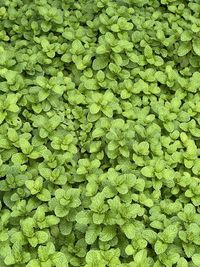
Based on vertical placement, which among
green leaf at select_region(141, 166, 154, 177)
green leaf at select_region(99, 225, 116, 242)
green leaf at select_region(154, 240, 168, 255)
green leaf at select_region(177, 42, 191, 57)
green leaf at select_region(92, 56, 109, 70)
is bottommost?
green leaf at select_region(99, 225, 116, 242)

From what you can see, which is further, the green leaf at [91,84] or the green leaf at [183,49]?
the green leaf at [183,49]

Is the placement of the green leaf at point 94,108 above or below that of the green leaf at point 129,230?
above

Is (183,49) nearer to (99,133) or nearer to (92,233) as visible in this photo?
(99,133)

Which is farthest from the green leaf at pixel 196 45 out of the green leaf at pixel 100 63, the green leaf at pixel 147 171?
the green leaf at pixel 147 171

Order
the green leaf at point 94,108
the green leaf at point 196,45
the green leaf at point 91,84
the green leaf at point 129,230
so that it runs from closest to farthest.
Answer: the green leaf at point 129,230
the green leaf at point 94,108
the green leaf at point 91,84
the green leaf at point 196,45

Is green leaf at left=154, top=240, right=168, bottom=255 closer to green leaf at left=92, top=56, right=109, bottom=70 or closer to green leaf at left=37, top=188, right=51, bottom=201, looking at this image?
green leaf at left=37, top=188, right=51, bottom=201

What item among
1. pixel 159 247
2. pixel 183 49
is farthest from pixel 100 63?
pixel 159 247

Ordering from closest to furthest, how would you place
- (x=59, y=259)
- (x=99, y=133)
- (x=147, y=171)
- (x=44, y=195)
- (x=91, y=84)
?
(x=59, y=259), (x=44, y=195), (x=147, y=171), (x=99, y=133), (x=91, y=84)

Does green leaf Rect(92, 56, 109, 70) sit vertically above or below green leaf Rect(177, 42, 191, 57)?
below

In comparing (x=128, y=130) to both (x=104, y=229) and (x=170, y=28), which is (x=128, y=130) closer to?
(x=104, y=229)

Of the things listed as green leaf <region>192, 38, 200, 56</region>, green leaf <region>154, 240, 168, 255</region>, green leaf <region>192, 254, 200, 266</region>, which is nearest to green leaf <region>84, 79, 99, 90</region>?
green leaf <region>192, 38, 200, 56</region>

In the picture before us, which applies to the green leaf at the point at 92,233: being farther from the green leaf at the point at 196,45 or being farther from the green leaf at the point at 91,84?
the green leaf at the point at 196,45
